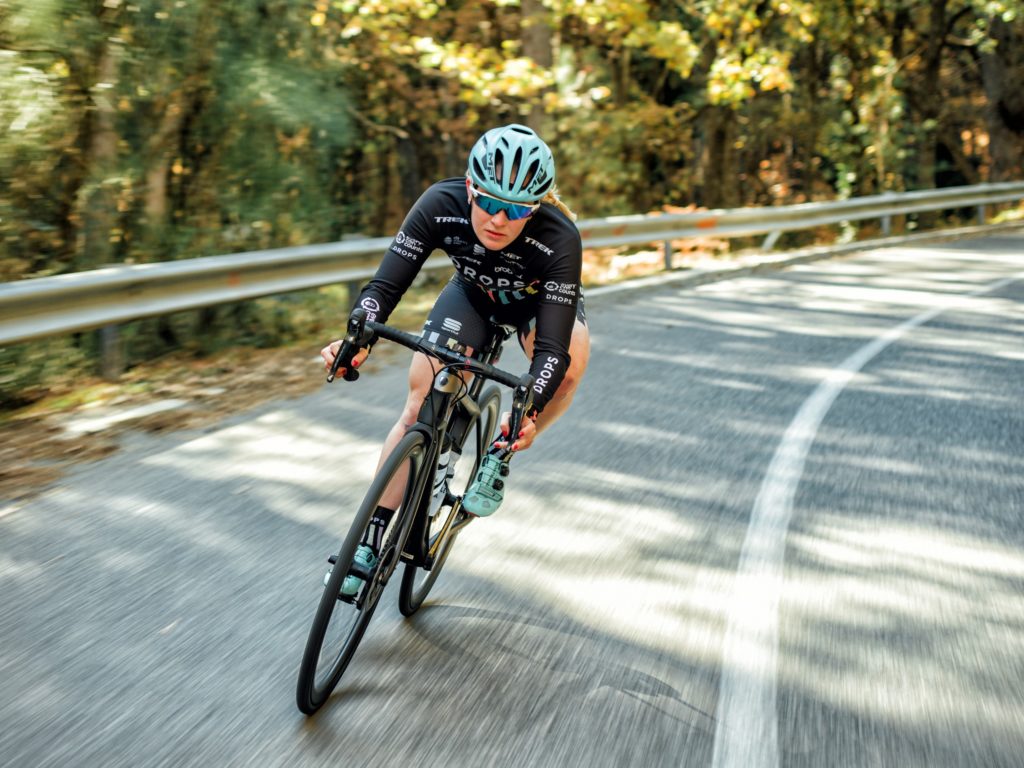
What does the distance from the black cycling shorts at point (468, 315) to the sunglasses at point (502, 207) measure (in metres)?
0.60

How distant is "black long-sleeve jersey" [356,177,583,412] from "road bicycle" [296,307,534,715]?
29cm

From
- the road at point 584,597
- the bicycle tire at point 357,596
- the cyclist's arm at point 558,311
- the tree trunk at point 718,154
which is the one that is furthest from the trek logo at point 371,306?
the tree trunk at point 718,154

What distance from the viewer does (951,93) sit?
3916 cm

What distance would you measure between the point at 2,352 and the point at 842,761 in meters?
6.73

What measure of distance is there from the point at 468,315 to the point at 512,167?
2.71 ft

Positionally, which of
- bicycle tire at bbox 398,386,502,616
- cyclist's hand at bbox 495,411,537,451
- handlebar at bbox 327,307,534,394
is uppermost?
handlebar at bbox 327,307,534,394

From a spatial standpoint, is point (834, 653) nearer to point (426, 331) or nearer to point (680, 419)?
point (426, 331)

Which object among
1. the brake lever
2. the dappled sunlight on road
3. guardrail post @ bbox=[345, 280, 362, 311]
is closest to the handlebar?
the brake lever

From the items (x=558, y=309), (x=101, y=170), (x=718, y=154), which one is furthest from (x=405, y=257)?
(x=718, y=154)

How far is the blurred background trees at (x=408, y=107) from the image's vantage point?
957 cm

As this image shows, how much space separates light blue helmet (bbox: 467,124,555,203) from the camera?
4.00 meters

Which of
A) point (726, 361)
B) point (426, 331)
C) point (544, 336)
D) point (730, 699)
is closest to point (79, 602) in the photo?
point (426, 331)

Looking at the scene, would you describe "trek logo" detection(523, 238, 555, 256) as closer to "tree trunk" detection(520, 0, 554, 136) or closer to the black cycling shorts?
the black cycling shorts

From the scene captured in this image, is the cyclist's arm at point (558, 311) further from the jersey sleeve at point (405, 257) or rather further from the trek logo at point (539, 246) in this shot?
the jersey sleeve at point (405, 257)
